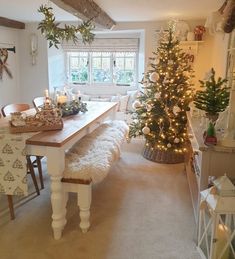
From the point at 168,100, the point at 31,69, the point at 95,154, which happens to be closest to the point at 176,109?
the point at 168,100

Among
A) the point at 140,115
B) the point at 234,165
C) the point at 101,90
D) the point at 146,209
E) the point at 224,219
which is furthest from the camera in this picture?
the point at 101,90

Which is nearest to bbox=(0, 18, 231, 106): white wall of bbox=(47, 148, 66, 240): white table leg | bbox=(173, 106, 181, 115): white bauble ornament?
bbox=(173, 106, 181, 115): white bauble ornament

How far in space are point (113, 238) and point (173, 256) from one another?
20.4 inches

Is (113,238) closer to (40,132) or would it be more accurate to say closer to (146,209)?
(146,209)

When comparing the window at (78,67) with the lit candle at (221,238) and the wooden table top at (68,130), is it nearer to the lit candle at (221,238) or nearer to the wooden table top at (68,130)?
the wooden table top at (68,130)

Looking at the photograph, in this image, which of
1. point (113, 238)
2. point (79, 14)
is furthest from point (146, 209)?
point (79, 14)

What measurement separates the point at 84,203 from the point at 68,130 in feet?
2.23

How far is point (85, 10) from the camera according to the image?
138 inches

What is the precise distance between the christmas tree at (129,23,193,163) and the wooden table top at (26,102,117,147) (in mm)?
730

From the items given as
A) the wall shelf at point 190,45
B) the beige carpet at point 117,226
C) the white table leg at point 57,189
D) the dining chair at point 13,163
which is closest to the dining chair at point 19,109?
A: the beige carpet at point 117,226

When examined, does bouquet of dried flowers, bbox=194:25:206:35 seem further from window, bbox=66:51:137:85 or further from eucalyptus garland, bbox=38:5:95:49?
eucalyptus garland, bbox=38:5:95:49

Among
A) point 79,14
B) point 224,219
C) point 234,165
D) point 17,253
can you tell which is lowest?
point 17,253

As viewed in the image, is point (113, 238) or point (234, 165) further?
point (113, 238)

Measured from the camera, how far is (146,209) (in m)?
2.88
